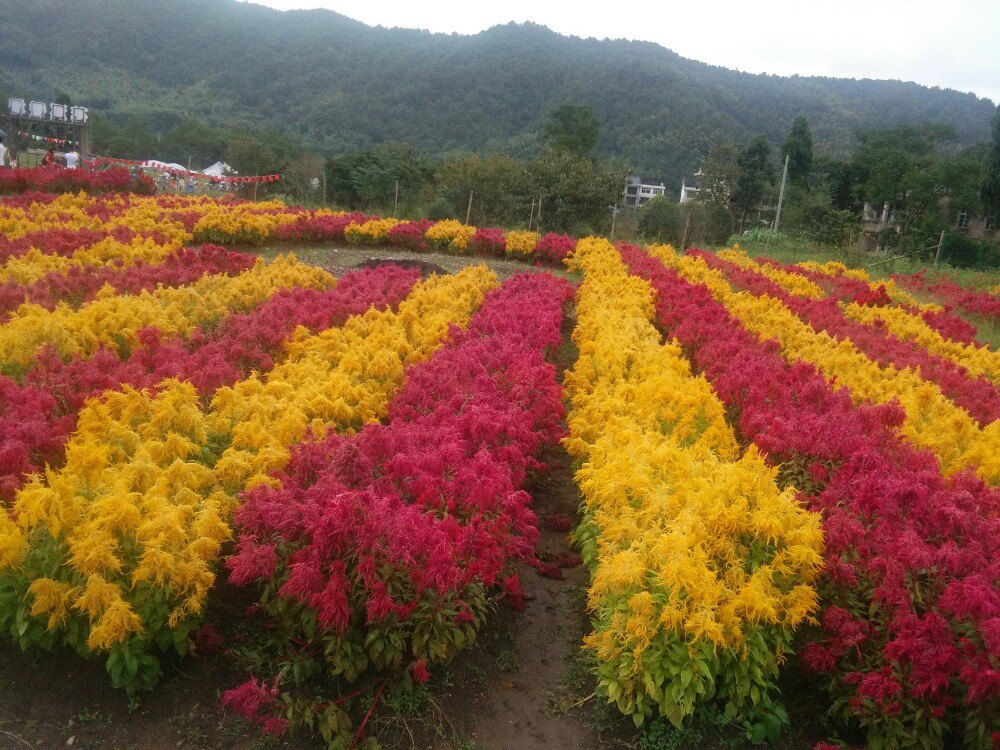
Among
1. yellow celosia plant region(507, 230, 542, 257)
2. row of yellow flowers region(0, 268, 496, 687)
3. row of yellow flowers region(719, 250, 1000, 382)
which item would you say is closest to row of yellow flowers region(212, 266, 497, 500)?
row of yellow flowers region(0, 268, 496, 687)

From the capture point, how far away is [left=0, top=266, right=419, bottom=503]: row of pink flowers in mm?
4215

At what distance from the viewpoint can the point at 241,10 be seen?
83.2 m

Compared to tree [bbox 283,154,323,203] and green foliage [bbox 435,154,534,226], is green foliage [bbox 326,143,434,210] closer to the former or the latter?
tree [bbox 283,154,323,203]

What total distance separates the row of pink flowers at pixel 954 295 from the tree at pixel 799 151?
75.2ft

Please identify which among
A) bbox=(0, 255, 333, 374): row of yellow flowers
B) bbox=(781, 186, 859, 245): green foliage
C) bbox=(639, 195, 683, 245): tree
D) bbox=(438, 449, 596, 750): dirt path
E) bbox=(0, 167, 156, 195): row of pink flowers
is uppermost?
bbox=(781, 186, 859, 245): green foliage

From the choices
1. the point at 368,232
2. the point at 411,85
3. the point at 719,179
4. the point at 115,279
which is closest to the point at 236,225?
the point at 368,232

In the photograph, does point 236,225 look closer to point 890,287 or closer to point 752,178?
point 890,287

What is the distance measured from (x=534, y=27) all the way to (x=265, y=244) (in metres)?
70.4

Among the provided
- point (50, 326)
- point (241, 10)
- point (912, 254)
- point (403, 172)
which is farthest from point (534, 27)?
point (50, 326)

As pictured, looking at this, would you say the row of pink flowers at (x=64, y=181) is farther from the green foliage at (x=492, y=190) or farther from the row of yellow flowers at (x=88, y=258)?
the green foliage at (x=492, y=190)

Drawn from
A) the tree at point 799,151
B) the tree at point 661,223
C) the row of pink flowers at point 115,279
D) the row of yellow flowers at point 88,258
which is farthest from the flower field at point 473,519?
the tree at point 799,151

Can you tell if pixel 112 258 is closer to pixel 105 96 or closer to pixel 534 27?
pixel 105 96

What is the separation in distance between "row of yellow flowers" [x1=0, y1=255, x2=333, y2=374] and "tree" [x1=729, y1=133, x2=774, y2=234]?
36.1 metres

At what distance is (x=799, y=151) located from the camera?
41.4m
